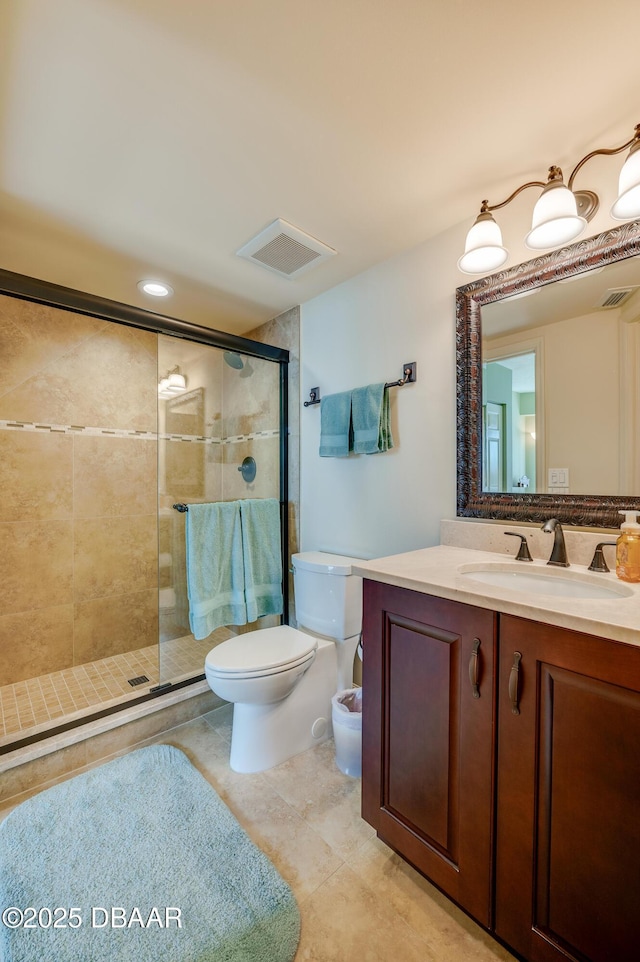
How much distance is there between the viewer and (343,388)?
202 cm

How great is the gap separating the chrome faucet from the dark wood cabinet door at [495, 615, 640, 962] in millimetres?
448

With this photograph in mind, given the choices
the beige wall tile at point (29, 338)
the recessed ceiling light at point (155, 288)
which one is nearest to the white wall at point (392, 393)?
the recessed ceiling light at point (155, 288)

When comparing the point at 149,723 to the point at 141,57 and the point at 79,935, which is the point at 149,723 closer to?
the point at 79,935

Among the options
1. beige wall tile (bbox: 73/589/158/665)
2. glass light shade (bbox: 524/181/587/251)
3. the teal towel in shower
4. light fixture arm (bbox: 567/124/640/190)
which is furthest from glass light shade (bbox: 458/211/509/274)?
beige wall tile (bbox: 73/589/158/665)

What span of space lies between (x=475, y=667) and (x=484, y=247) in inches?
49.6

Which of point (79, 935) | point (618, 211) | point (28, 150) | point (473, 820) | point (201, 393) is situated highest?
point (28, 150)

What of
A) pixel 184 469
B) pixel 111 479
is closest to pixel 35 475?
pixel 111 479

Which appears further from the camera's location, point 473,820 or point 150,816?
point 150,816

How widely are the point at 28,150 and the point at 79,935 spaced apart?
2.18m

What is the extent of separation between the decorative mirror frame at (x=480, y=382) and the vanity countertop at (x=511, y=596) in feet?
0.58

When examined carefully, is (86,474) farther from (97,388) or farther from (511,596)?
(511,596)

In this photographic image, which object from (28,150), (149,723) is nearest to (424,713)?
(149,723)

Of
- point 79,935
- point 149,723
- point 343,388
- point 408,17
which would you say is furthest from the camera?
point 343,388

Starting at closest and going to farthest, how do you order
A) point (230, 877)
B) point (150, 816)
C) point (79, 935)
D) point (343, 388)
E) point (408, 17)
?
point (408, 17) < point (79, 935) < point (230, 877) < point (150, 816) < point (343, 388)
